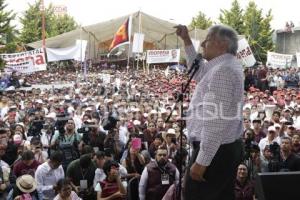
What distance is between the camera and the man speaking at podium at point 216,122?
270 centimetres

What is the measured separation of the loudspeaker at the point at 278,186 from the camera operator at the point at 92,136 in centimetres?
545

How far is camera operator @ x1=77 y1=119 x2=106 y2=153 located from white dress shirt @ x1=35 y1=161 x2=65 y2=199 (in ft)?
4.06

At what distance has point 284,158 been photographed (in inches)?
280

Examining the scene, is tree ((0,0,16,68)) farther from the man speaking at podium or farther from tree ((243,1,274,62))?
the man speaking at podium

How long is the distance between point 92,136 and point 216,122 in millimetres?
5978

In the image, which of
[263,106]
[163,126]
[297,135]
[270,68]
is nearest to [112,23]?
[270,68]

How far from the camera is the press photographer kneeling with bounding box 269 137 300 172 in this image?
267 inches

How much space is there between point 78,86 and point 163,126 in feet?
34.6

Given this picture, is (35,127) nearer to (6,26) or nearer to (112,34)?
(112,34)

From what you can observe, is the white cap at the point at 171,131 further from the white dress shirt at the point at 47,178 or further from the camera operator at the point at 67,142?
the white dress shirt at the point at 47,178

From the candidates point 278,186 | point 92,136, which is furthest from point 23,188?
point 278,186

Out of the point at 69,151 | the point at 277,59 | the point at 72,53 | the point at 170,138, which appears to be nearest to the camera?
the point at 69,151

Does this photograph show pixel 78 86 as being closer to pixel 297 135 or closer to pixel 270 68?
pixel 270 68

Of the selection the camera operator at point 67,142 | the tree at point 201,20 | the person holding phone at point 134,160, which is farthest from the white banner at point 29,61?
the tree at point 201,20
